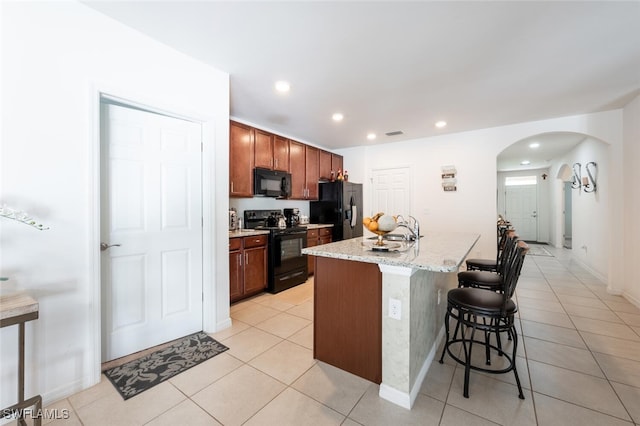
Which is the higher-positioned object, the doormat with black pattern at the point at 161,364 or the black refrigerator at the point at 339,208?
the black refrigerator at the point at 339,208

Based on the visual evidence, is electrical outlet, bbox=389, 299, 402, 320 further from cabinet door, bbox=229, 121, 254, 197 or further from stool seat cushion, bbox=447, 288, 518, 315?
cabinet door, bbox=229, 121, 254, 197

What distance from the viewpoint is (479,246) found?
4.54 meters

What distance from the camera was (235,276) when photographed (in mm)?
3217

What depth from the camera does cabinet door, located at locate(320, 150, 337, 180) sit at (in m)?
5.31

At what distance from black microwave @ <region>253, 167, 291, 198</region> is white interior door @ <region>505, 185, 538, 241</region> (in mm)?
8350

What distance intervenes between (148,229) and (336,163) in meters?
4.21

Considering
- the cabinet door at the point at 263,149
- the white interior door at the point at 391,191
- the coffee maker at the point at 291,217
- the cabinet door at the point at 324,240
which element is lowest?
the cabinet door at the point at 324,240

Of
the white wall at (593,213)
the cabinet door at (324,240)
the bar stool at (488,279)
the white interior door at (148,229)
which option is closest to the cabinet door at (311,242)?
the cabinet door at (324,240)

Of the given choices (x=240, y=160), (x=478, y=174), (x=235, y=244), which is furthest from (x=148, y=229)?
(x=478, y=174)

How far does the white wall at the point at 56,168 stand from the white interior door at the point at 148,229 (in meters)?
0.22

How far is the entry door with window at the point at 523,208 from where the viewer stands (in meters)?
8.50

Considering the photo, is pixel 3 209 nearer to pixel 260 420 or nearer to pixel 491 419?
pixel 260 420

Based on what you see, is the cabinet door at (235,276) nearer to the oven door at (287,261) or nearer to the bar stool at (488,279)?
the oven door at (287,261)

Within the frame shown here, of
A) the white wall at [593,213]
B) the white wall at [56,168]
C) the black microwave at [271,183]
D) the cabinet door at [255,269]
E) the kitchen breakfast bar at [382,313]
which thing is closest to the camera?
the white wall at [56,168]
